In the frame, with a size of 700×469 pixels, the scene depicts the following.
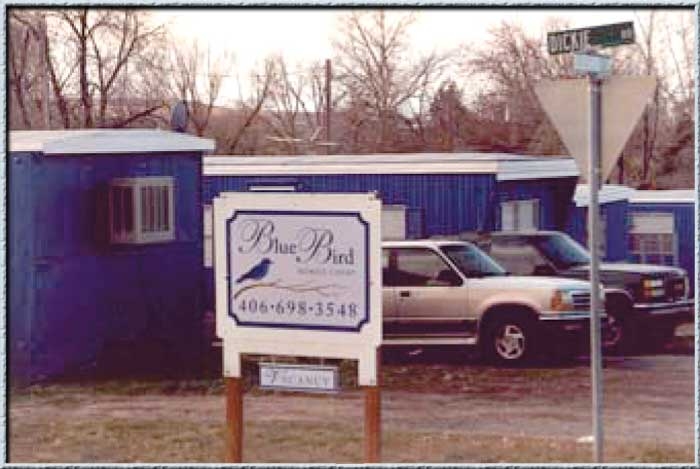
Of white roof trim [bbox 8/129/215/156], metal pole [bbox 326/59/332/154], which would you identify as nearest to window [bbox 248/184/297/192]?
metal pole [bbox 326/59/332/154]

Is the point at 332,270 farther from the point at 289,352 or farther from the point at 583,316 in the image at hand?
the point at 583,316

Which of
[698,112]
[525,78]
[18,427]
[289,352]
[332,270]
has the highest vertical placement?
[525,78]

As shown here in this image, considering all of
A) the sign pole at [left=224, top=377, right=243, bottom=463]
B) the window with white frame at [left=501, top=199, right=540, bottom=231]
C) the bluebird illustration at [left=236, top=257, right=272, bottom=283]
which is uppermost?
the window with white frame at [left=501, top=199, right=540, bottom=231]

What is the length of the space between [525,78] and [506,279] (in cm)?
379

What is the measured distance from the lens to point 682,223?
21.8m

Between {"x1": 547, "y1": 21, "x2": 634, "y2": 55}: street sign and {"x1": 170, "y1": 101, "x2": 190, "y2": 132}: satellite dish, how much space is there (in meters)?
6.59

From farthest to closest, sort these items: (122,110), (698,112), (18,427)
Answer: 1. (122,110)
2. (18,427)
3. (698,112)

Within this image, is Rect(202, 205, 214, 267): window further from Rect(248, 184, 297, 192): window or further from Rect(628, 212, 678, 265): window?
Rect(628, 212, 678, 265): window

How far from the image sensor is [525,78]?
1208cm

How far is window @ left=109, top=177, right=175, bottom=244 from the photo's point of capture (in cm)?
1445

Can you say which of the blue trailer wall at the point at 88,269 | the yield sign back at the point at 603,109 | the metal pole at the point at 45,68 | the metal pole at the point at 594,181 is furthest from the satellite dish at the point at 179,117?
the metal pole at the point at 594,181

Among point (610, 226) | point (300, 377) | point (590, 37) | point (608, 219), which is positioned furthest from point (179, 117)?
point (610, 226)

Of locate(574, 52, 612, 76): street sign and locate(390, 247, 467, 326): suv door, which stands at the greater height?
locate(574, 52, 612, 76): street sign

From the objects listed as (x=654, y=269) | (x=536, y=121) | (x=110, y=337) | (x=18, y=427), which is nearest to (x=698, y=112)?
(x=18, y=427)
